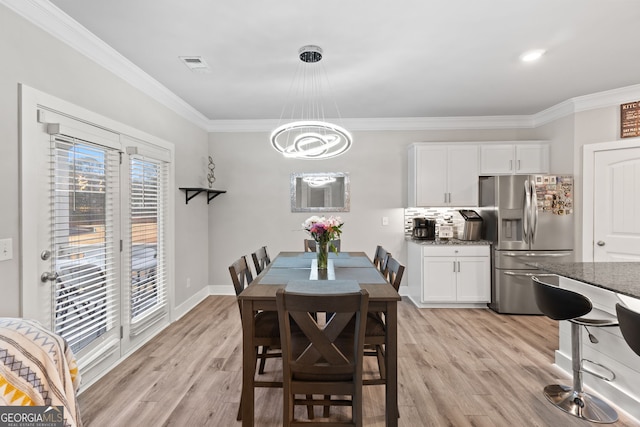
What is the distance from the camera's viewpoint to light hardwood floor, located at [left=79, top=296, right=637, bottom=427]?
206 cm

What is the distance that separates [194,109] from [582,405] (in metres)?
4.71

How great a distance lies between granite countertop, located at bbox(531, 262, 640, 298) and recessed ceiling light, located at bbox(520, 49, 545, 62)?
1.76 meters

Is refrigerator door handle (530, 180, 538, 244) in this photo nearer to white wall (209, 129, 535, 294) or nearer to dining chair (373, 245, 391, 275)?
white wall (209, 129, 535, 294)

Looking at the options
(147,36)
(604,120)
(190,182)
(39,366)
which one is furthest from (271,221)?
(604,120)

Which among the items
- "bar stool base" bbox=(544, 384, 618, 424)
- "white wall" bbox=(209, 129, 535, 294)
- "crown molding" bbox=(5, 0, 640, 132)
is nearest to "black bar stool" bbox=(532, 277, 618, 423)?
"bar stool base" bbox=(544, 384, 618, 424)

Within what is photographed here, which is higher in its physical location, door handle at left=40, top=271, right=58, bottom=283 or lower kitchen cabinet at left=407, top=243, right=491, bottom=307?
door handle at left=40, top=271, right=58, bottom=283

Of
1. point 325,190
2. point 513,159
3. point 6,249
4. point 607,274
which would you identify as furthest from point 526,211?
point 6,249

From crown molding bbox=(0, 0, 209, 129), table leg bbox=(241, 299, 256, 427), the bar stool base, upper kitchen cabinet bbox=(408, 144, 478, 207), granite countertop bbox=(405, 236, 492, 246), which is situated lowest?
the bar stool base

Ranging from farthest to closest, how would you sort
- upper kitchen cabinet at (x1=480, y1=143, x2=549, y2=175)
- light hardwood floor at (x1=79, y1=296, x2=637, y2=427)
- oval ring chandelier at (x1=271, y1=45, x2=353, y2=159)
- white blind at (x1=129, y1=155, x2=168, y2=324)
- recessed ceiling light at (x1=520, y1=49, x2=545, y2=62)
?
upper kitchen cabinet at (x1=480, y1=143, x2=549, y2=175) → white blind at (x1=129, y1=155, x2=168, y2=324) → recessed ceiling light at (x1=520, y1=49, x2=545, y2=62) → oval ring chandelier at (x1=271, y1=45, x2=353, y2=159) → light hardwood floor at (x1=79, y1=296, x2=637, y2=427)

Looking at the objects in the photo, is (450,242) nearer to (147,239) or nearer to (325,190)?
(325,190)

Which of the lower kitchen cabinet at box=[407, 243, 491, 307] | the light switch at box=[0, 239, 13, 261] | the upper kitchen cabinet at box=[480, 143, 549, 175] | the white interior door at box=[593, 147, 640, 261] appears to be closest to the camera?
the light switch at box=[0, 239, 13, 261]

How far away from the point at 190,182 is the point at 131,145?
4.28ft

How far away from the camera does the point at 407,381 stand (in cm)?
249

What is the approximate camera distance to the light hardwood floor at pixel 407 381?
2059mm
